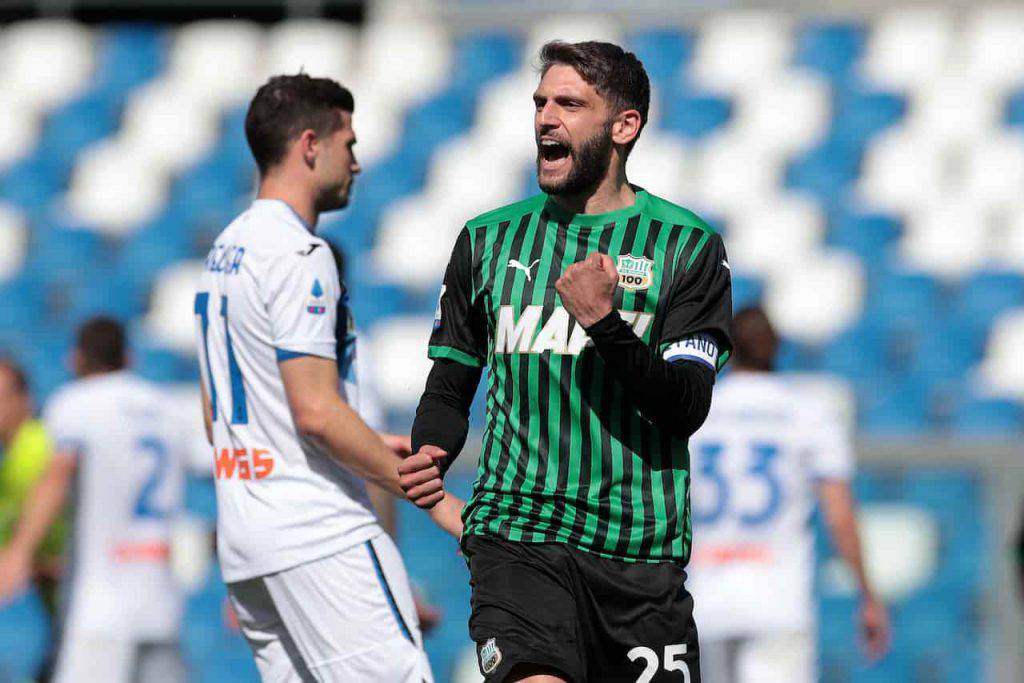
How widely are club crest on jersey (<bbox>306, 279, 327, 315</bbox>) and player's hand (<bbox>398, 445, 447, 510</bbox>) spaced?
2.53ft

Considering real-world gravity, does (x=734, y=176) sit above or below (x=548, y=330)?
above

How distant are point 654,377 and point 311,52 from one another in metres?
11.0

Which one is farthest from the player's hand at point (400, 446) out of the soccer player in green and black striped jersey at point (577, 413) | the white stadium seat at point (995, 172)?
the white stadium seat at point (995, 172)

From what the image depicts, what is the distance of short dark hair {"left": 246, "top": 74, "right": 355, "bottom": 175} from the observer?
446 centimetres

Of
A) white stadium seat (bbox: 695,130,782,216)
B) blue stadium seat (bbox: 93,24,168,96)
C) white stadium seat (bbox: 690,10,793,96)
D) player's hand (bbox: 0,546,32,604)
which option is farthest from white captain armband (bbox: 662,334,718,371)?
blue stadium seat (bbox: 93,24,168,96)

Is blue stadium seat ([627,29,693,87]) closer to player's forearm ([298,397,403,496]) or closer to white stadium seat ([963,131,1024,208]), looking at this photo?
white stadium seat ([963,131,1024,208])

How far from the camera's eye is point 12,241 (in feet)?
43.4

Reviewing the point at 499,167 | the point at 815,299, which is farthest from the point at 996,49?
the point at 499,167

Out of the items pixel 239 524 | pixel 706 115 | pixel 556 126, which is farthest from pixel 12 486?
pixel 706 115

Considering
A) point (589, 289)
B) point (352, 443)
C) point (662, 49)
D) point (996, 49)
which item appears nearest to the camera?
point (589, 289)

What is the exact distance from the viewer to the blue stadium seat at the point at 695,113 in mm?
13148

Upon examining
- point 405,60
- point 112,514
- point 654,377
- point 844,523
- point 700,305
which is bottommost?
point 112,514

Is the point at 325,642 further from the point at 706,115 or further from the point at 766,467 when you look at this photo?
the point at 706,115

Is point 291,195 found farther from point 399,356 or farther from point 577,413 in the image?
point 399,356
